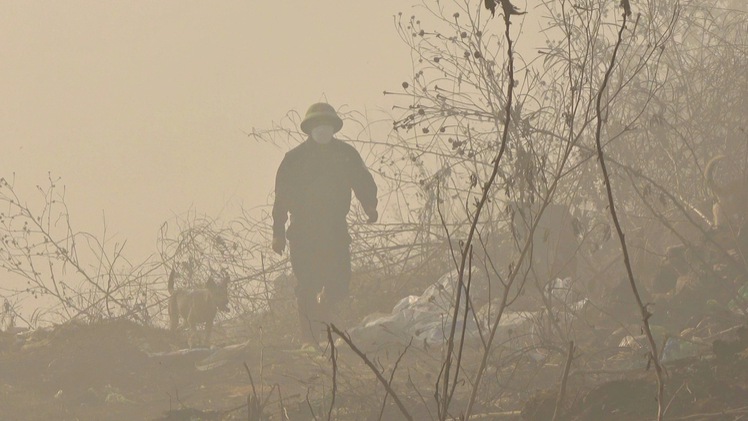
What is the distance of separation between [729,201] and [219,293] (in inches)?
163

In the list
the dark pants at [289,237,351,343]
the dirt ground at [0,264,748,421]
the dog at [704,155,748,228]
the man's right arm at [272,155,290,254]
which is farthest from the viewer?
the man's right arm at [272,155,290,254]

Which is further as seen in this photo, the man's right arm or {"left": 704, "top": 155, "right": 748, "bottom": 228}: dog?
the man's right arm

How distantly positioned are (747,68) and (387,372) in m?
3.71

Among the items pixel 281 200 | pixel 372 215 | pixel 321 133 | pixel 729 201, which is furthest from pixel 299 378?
pixel 729 201

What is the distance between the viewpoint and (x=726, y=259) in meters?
5.95

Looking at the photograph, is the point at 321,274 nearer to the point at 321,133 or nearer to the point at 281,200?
the point at 281,200

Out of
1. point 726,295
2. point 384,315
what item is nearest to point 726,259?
point 726,295

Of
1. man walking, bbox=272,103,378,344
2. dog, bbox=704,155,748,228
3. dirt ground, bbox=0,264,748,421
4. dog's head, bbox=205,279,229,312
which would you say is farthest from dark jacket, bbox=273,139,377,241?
dog, bbox=704,155,748,228

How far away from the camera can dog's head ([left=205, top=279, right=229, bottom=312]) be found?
8375 mm

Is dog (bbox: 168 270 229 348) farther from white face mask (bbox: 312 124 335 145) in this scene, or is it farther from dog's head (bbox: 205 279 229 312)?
white face mask (bbox: 312 124 335 145)

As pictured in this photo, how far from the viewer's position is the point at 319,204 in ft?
27.6

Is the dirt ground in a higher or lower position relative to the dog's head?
lower

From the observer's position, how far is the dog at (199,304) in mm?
8352

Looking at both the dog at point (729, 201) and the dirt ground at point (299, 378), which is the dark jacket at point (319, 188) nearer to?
the dirt ground at point (299, 378)
